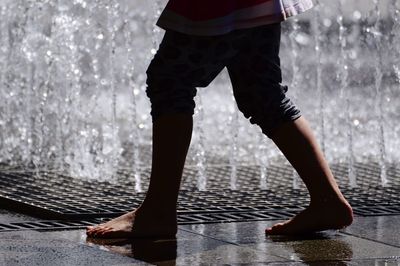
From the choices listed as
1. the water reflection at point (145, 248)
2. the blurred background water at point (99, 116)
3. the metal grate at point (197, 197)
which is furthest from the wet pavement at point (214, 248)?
the blurred background water at point (99, 116)

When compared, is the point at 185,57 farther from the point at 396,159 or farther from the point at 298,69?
the point at 298,69

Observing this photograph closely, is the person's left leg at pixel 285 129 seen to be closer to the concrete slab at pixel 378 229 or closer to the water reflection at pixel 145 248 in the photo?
the concrete slab at pixel 378 229

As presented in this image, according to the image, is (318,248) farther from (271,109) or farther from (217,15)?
(217,15)

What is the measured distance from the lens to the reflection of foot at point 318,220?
398 centimetres

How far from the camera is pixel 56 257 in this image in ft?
11.3

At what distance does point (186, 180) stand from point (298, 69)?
7.72 metres

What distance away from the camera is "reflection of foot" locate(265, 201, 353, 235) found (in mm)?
3979

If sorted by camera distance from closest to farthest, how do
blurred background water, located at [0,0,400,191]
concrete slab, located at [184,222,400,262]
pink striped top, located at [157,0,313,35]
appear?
concrete slab, located at [184,222,400,262] < pink striped top, located at [157,0,313,35] < blurred background water, located at [0,0,400,191]

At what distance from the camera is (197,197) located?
486 centimetres

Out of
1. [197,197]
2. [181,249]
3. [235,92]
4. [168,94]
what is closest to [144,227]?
[181,249]

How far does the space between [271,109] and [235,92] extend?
0.15 metres

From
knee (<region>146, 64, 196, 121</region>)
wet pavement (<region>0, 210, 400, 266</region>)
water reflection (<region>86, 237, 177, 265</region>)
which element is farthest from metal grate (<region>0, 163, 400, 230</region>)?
knee (<region>146, 64, 196, 121</region>)

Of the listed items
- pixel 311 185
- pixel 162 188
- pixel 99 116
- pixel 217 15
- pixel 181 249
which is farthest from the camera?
pixel 99 116

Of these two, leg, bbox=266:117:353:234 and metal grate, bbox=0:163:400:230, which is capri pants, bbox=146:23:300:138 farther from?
metal grate, bbox=0:163:400:230
